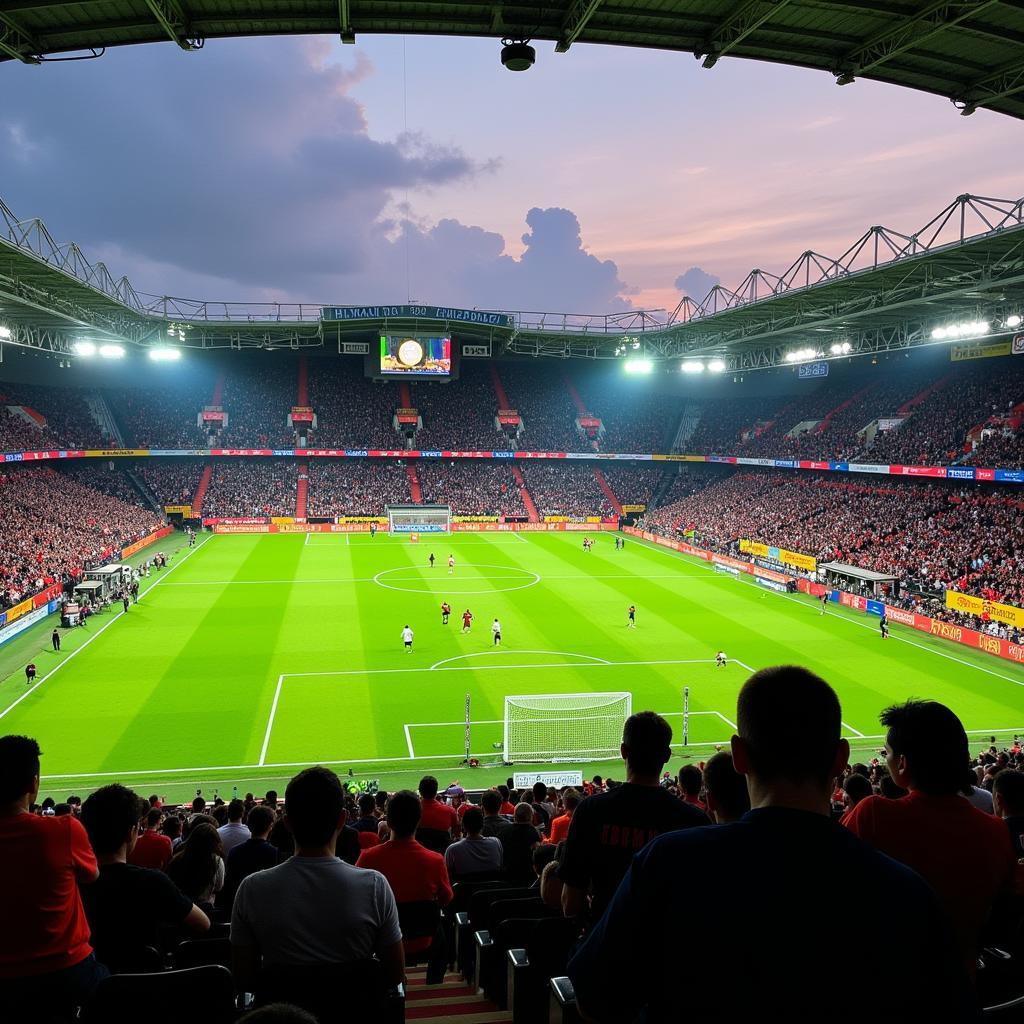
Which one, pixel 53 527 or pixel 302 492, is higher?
pixel 302 492

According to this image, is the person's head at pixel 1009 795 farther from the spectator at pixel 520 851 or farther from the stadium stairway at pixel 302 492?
the stadium stairway at pixel 302 492

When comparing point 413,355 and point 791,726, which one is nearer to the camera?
point 791,726

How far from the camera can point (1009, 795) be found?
7051 mm

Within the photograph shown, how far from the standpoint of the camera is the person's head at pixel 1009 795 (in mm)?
7012

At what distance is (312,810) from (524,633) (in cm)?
3268

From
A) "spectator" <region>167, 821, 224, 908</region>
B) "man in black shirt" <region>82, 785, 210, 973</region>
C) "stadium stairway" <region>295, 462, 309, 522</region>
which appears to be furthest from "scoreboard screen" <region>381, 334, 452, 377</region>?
"man in black shirt" <region>82, 785, 210, 973</region>

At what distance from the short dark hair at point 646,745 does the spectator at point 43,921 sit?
3.06 metres

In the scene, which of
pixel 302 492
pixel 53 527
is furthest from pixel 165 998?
pixel 302 492

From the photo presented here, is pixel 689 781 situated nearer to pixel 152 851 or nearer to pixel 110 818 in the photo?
pixel 152 851

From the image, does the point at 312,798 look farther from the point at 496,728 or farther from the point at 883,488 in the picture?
the point at 883,488

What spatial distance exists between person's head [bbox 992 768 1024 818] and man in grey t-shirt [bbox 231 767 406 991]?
5.71m

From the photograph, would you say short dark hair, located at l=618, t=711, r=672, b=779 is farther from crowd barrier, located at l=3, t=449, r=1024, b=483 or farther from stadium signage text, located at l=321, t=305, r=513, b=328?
stadium signage text, located at l=321, t=305, r=513, b=328

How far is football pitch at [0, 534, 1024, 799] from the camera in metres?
23.4

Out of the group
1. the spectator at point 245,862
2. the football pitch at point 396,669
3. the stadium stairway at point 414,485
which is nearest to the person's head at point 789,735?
the spectator at point 245,862
